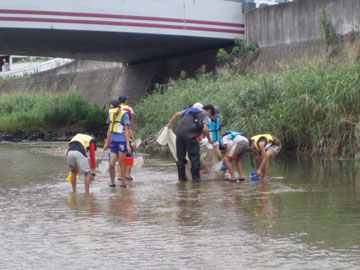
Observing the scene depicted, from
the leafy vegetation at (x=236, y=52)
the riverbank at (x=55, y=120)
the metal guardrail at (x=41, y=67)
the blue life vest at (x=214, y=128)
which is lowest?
the blue life vest at (x=214, y=128)

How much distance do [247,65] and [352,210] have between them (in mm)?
21548

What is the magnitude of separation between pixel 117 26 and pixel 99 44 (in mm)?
4041

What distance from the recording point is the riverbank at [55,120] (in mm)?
34125

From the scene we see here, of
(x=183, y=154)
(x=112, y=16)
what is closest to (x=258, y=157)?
(x=183, y=154)

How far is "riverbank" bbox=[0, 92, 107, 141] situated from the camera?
3412 centimetres

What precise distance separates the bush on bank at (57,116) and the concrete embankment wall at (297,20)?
28.4 feet

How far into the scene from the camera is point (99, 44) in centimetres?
3189

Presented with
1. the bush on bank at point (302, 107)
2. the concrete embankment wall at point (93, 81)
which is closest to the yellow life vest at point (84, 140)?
the bush on bank at point (302, 107)

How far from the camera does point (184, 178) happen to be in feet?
42.8

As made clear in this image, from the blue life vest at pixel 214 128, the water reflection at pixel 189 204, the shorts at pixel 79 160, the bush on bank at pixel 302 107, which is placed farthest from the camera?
the bush on bank at pixel 302 107

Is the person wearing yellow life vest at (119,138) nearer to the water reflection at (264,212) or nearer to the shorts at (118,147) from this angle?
the shorts at (118,147)

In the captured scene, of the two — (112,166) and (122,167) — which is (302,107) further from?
(112,166)

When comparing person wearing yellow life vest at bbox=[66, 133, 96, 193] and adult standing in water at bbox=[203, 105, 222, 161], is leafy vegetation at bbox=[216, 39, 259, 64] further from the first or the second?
person wearing yellow life vest at bbox=[66, 133, 96, 193]

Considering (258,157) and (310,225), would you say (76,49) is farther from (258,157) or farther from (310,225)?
(310,225)
